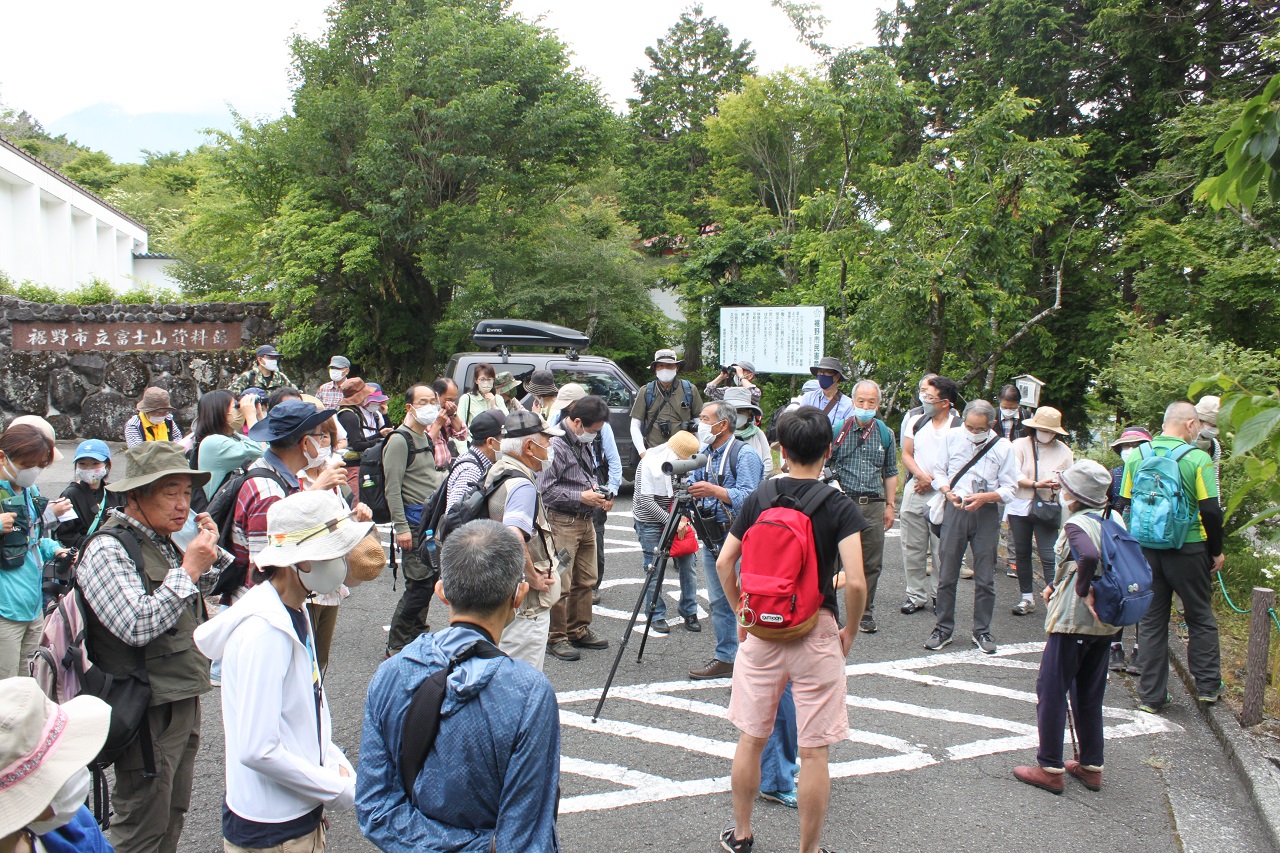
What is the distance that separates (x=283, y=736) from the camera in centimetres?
226

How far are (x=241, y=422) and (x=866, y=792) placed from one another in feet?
16.6

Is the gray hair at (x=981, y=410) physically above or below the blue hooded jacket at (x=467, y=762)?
above

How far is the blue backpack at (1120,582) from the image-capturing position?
3.93 metres

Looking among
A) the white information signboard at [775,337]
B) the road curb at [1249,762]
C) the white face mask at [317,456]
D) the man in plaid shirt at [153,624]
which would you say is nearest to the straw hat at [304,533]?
the man in plaid shirt at [153,624]

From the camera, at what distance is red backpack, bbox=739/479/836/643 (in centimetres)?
320

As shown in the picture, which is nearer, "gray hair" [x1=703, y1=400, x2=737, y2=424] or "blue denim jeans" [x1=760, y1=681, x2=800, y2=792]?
"blue denim jeans" [x1=760, y1=681, x2=800, y2=792]

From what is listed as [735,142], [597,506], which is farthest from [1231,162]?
[735,142]

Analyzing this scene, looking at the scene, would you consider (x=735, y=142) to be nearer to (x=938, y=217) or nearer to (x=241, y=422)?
(x=938, y=217)

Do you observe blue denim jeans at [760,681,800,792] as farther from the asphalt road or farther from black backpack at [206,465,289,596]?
black backpack at [206,465,289,596]

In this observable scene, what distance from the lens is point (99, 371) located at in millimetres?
16328

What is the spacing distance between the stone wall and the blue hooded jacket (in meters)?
16.1

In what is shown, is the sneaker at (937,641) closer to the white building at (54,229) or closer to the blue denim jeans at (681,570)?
the blue denim jeans at (681,570)

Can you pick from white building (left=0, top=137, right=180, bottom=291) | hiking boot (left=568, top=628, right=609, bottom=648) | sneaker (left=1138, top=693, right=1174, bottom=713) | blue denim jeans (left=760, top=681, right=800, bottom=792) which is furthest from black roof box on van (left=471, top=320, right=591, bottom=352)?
white building (left=0, top=137, right=180, bottom=291)

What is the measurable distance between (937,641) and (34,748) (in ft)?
19.0
